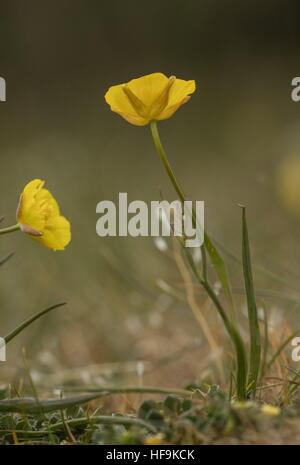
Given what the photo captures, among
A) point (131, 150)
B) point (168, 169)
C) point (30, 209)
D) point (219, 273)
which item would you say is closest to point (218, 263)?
point (219, 273)

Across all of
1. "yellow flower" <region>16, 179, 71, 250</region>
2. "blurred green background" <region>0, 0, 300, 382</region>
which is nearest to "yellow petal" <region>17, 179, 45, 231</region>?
"yellow flower" <region>16, 179, 71, 250</region>

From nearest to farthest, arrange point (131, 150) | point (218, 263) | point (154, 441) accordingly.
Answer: point (154, 441)
point (218, 263)
point (131, 150)

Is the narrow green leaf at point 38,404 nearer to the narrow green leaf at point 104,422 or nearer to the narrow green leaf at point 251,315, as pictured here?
the narrow green leaf at point 104,422

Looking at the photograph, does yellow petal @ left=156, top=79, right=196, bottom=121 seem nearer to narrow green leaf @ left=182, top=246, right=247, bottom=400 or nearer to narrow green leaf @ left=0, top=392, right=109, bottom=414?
narrow green leaf @ left=182, top=246, right=247, bottom=400

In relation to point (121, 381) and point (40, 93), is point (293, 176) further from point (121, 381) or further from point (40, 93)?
point (40, 93)

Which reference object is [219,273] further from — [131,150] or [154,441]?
[131,150]

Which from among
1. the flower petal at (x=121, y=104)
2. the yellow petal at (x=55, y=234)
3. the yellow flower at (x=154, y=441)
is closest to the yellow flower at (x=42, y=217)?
the yellow petal at (x=55, y=234)
